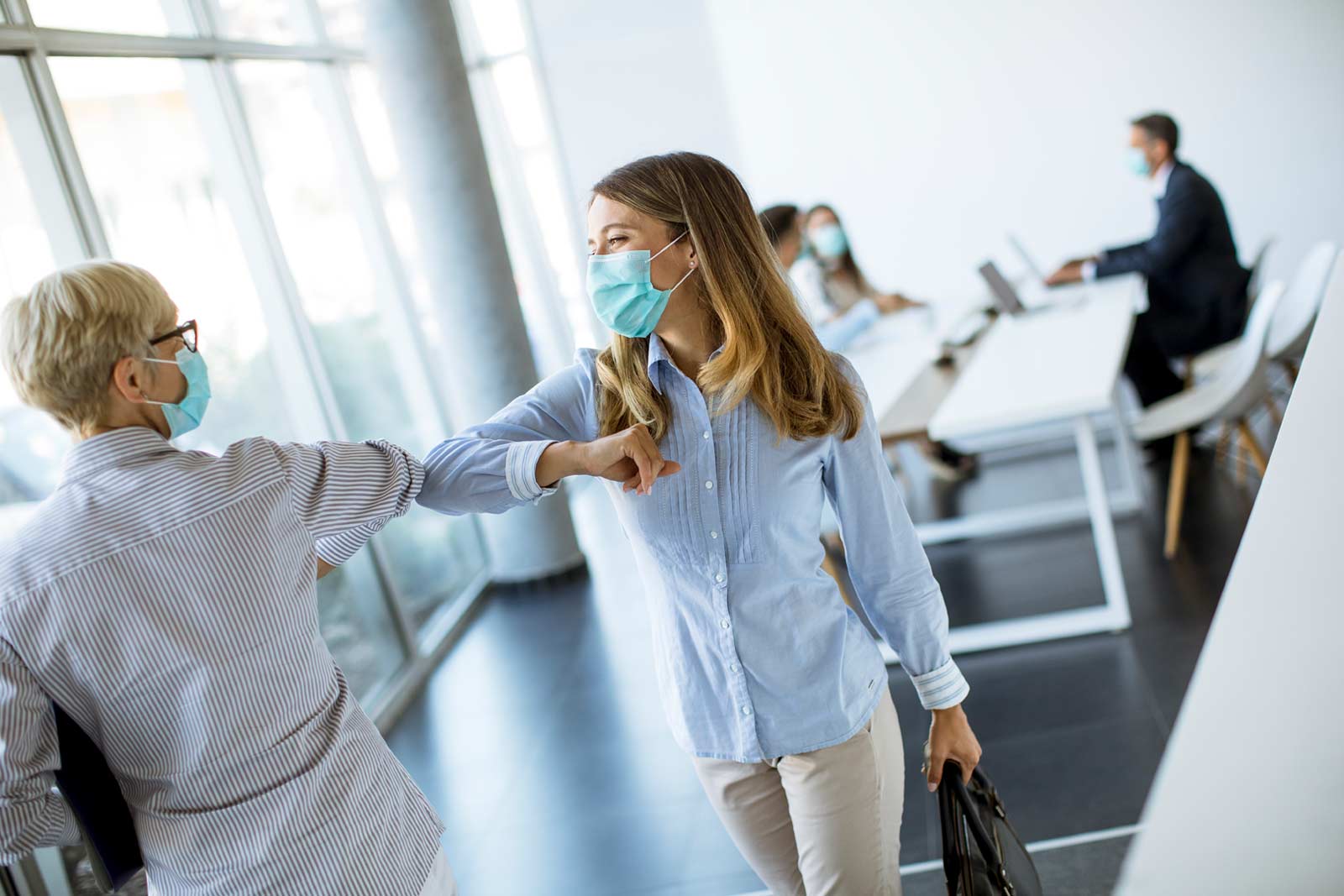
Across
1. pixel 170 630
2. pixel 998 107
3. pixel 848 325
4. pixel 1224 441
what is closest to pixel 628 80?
pixel 998 107

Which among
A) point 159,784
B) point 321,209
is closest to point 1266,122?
point 321,209

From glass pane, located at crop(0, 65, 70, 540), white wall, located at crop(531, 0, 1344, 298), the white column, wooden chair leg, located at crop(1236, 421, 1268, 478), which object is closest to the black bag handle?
glass pane, located at crop(0, 65, 70, 540)

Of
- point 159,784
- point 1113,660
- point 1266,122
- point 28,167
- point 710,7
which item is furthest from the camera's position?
point 710,7

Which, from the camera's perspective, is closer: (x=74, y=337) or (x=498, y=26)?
(x=74, y=337)

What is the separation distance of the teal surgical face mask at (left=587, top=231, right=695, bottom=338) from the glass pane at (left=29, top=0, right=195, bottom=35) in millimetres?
2325

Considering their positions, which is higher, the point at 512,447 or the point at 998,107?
the point at 998,107

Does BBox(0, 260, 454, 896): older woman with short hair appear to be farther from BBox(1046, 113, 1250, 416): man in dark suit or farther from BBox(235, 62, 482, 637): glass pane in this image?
BBox(1046, 113, 1250, 416): man in dark suit

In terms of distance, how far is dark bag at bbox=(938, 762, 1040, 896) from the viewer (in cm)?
155

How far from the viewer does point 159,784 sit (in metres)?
1.30

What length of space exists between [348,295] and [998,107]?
3.95m

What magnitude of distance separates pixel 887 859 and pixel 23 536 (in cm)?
121

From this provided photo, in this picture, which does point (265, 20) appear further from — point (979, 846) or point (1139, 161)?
point (979, 846)

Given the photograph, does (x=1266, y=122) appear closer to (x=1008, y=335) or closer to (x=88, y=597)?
(x=1008, y=335)

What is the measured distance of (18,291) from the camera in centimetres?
272
